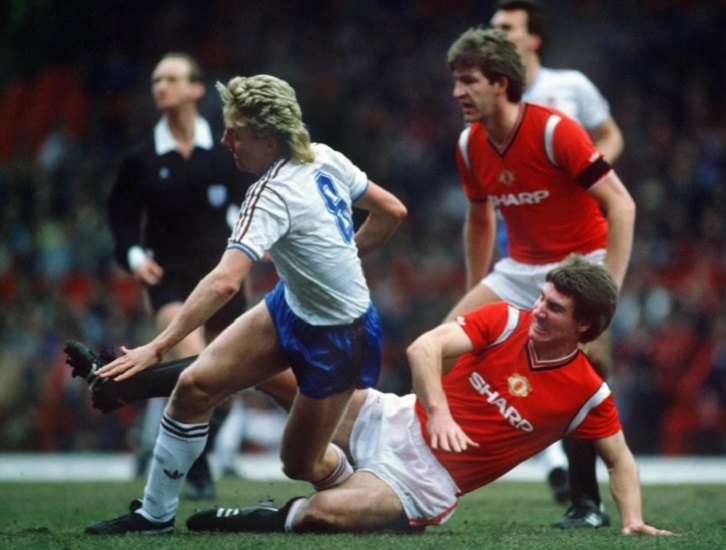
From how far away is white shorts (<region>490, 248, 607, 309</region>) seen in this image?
597cm

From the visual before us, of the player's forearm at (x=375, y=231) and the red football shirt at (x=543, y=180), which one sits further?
the red football shirt at (x=543, y=180)

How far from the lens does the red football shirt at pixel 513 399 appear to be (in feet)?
16.3

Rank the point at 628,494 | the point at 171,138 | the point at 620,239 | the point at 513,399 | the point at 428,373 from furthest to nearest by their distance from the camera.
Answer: the point at 171,138
the point at 620,239
the point at 513,399
the point at 628,494
the point at 428,373

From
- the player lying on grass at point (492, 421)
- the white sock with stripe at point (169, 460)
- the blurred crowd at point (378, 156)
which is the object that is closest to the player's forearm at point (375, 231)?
the player lying on grass at point (492, 421)

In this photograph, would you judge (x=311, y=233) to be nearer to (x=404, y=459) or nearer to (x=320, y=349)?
(x=320, y=349)

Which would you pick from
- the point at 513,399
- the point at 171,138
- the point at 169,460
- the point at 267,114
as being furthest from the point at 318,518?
the point at 171,138

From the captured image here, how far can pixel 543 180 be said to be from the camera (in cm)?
577

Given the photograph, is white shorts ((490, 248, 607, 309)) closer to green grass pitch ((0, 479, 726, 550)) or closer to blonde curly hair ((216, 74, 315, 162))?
green grass pitch ((0, 479, 726, 550))

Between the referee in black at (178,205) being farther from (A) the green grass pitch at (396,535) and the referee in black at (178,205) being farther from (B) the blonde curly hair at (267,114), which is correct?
(B) the blonde curly hair at (267,114)

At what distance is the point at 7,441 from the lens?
40.3 ft

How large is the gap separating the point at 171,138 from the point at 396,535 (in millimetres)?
3152

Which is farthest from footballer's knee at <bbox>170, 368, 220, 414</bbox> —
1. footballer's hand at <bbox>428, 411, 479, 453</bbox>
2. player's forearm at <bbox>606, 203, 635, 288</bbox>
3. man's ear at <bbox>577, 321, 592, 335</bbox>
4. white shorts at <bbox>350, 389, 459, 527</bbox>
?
player's forearm at <bbox>606, 203, 635, 288</bbox>

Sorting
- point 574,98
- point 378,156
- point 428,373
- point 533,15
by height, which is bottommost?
point 378,156

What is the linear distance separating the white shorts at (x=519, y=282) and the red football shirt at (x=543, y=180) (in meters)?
0.04
